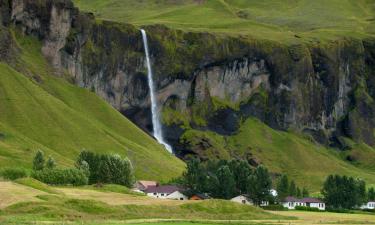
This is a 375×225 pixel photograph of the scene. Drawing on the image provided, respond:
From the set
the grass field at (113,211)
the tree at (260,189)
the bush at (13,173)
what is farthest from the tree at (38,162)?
the tree at (260,189)

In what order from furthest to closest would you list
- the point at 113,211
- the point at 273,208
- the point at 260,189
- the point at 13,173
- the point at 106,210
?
the point at 260,189 < the point at 273,208 < the point at 13,173 < the point at 113,211 < the point at 106,210

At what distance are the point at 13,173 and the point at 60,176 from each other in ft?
29.5

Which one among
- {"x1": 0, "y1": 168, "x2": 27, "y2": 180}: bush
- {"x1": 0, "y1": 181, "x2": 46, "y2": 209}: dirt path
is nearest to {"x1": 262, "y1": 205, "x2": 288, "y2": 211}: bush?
{"x1": 0, "y1": 168, "x2": 27, "y2": 180}: bush

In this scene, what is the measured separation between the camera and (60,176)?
7082 inches

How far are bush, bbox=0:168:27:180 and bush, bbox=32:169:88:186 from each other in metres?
2.83

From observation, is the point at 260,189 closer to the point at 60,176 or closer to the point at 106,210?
the point at 60,176

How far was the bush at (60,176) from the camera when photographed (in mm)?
177625

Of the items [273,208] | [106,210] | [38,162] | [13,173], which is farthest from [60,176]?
[106,210]

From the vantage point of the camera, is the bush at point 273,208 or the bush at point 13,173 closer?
the bush at point 13,173

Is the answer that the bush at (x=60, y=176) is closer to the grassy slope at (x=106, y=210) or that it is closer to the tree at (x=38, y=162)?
the tree at (x=38, y=162)

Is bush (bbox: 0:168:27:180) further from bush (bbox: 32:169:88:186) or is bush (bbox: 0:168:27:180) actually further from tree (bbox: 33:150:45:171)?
tree (bbox: 33:150:45:171)

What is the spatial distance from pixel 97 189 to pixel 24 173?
17.7 metres

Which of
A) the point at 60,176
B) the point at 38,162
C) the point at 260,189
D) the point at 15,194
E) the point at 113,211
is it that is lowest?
the point at 113,211

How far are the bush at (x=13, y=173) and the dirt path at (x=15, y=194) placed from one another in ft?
114
